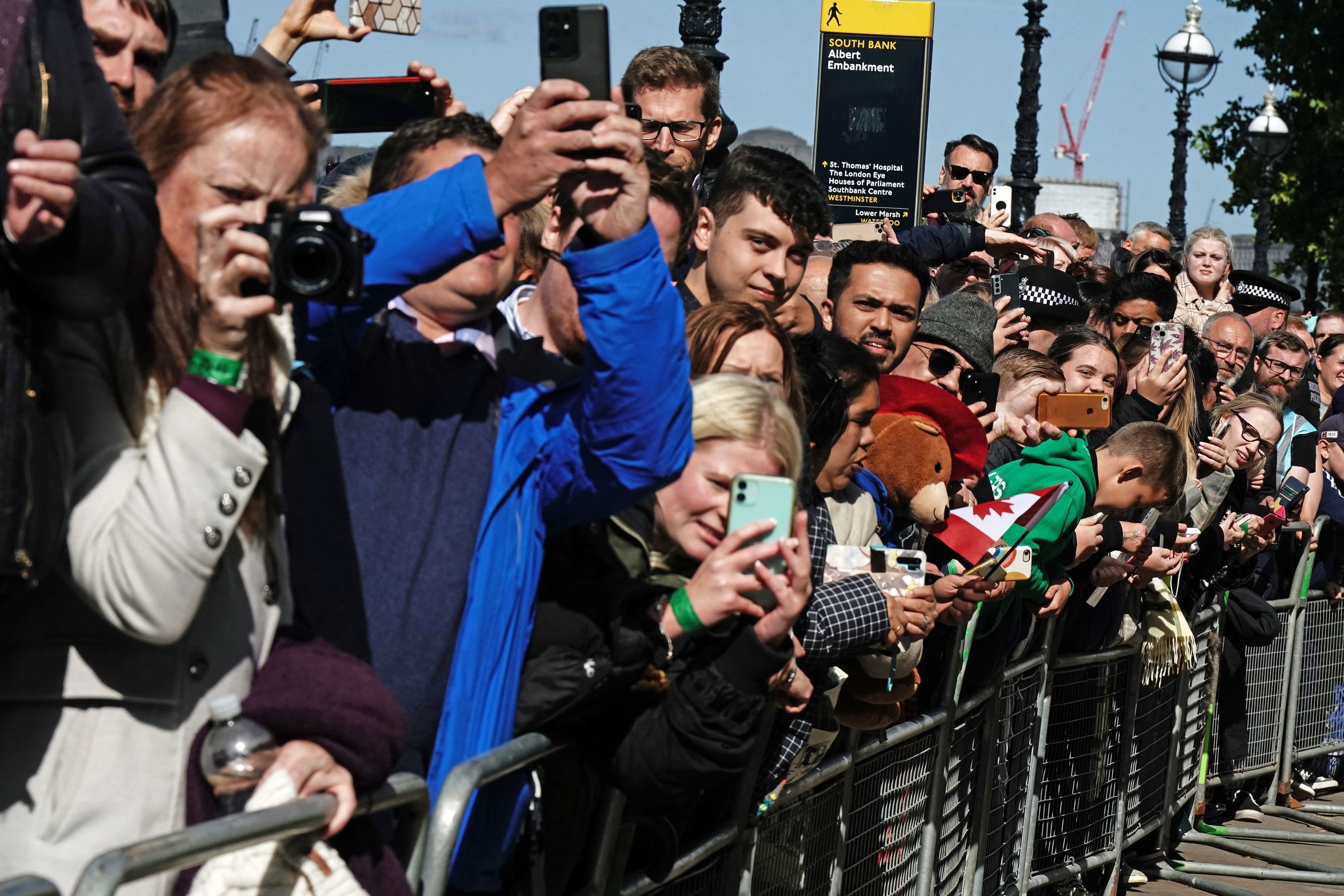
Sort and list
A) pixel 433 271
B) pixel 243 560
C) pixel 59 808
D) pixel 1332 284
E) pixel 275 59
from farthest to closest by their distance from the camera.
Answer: pixel 1332 284, pixel 275 59, pixel 433 271, pixel 243 560, pixel 59 808

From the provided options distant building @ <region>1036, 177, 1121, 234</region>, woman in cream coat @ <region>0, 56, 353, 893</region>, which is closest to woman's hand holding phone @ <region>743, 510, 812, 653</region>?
woman in cream coat @ <region>0, 56, 353, 893</region>

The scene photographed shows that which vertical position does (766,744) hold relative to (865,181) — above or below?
below

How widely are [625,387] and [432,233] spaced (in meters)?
0.40

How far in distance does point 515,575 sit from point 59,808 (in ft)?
2.97

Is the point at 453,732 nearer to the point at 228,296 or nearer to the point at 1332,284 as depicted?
the point at 228,296

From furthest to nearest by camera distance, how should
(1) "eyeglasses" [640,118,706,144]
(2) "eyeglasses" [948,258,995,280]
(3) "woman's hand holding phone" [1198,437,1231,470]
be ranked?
(2) "eyeglasses" [948,258,995,280] → (3) "woman's hand holding phone" [1198,437,1231,470] → (1) "eyeglasses" [640,118,706,144]

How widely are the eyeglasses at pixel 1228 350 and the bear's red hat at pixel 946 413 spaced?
592cm

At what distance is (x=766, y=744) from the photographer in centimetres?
411

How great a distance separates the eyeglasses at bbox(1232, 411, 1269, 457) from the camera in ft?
29.1

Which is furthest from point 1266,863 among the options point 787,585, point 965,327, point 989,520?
point 787,585

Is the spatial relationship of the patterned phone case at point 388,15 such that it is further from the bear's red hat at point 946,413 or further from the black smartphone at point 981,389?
the black smartphone at point 981,389

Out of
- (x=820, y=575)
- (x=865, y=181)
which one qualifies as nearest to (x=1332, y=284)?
(x=865, y=181)

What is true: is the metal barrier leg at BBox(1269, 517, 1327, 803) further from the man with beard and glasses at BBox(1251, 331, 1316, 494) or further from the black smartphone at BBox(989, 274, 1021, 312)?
the black smartphone at BBox(989, 274, 1021, 312)

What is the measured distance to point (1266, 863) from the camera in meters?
9.18
